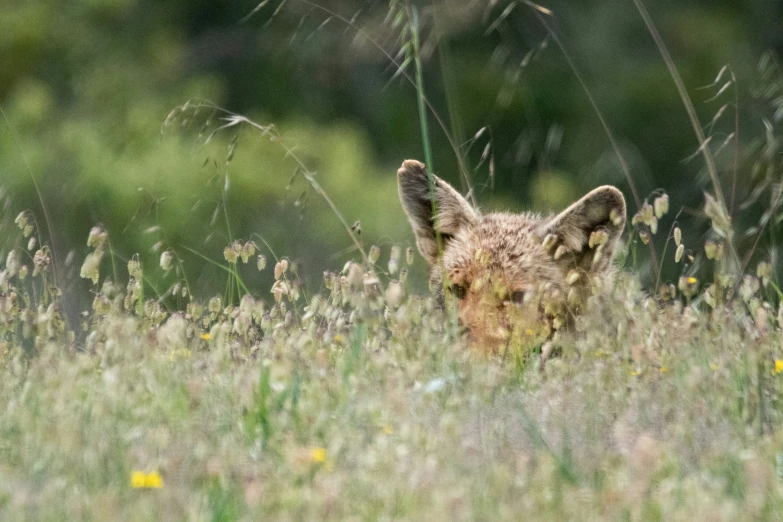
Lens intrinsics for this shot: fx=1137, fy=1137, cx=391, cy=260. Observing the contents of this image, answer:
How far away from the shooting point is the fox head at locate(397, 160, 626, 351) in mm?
5184

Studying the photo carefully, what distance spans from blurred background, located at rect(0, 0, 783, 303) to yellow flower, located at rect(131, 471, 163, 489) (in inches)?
360

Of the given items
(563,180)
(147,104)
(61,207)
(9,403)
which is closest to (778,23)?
(563,180)

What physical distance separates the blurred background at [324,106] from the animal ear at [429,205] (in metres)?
5.67

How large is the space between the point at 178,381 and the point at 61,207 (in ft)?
31.4

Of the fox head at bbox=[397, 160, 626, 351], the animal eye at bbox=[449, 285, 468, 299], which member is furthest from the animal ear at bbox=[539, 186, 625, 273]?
the animal eye at bbox=[449, 285, 468, 299]

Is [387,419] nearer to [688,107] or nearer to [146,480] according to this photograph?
[146,480]

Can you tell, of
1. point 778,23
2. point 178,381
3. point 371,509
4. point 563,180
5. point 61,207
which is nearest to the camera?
point 371,509

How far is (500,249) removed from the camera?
6012 millimetres

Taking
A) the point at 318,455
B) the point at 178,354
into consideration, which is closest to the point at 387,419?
the point at 318,455

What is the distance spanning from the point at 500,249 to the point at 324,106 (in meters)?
9.69

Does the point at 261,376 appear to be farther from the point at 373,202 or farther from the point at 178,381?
the point at 373,202

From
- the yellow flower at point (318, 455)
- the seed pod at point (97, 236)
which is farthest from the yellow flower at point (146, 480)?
the seed pod at point (97, 236)

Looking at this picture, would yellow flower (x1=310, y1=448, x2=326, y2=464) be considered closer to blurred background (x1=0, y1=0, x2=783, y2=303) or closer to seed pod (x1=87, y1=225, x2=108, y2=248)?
seed pod (x1=87, y1=225, x2=108, y2=248)

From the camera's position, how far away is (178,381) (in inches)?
144
